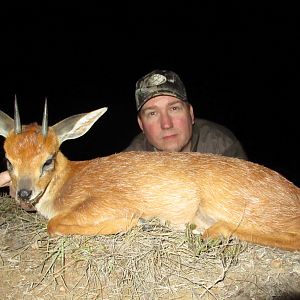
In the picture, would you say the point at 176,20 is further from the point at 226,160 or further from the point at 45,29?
the point at 226,160

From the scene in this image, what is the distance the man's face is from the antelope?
6.86 ft

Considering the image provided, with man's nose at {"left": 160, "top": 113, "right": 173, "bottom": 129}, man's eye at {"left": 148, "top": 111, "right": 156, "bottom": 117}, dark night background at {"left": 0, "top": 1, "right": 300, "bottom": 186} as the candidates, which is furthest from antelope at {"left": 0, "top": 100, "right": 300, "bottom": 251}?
dark night background at {"left": 0, "top": 1, "right": 300, "bottom": 186}

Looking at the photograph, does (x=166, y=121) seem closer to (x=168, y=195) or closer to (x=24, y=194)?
(x=168, y=195)

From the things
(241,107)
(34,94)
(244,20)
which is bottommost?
(241,107)

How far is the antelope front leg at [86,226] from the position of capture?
435 cm

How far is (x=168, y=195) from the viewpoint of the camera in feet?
15.3

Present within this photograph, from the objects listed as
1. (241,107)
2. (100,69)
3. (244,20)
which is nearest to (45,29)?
(100,69)

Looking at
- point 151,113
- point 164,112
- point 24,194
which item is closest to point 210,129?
point 164,112

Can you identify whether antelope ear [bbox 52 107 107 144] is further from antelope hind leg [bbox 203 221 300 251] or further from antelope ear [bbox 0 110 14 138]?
antelope hind leg [bbox 203 221 300 251]

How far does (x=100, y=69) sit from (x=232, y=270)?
3722cm

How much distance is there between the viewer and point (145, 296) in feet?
11.6

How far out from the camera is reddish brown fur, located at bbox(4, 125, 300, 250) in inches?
175

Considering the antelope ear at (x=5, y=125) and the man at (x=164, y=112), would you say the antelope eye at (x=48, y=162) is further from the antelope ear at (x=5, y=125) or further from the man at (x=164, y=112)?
the man at (x=164, y=112)

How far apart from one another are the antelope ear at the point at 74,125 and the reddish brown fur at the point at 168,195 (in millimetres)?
125
